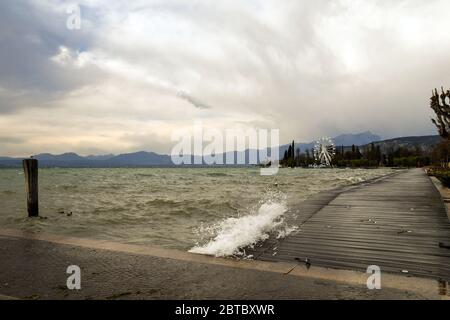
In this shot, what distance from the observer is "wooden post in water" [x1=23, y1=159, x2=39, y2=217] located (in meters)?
12.8

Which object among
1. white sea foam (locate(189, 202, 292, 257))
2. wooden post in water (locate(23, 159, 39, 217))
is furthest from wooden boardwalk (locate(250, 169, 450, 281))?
wooden post in water (locate(23, 159, 39, 217))

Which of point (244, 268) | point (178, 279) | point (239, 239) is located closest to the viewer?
point (178, 279)

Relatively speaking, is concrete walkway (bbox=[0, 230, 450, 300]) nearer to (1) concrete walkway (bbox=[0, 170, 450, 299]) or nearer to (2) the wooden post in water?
(1) concrete walkway (bbox=[0, 170, 450, 299])

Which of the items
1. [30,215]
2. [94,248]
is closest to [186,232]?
[94,248]

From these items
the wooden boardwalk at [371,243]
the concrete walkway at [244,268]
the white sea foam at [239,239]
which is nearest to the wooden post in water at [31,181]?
the concrete walkway at [244,268]

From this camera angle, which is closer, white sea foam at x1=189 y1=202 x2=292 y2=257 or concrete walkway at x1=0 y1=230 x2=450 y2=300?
concrete walkway at x1=0 y1=230 x2=450 y2=300

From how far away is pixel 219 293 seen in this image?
14.3 feet

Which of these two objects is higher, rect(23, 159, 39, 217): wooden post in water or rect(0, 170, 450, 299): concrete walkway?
rect(23, 159, 39, 217): wooden post in water

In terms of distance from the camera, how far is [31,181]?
42.6ft

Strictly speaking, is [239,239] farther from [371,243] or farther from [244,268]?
[371,243]

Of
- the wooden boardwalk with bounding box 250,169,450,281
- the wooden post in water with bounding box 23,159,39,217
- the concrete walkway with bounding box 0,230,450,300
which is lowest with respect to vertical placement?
the wooden boardwalk with bounding box 250,169,450,281

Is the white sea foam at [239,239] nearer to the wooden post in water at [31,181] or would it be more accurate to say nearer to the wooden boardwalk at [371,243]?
the wooden boardwalk at [371,243]

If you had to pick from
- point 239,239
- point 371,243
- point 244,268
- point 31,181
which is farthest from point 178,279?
point 31,181
